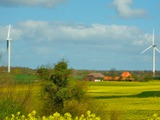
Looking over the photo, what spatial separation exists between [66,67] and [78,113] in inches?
284

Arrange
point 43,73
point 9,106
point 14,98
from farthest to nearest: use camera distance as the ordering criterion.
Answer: point 43,73 → point 14,98 → point 9,106

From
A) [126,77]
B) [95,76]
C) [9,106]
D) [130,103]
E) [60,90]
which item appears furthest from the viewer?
[95,76]

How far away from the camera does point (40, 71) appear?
3159cm

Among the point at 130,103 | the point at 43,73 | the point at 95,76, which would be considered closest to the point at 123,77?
the point at 95,76

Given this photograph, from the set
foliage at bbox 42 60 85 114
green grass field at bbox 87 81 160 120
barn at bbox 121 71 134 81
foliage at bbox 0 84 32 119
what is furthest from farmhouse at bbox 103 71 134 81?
foliage at bbox 0 84 32 119

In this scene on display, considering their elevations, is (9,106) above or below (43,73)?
below

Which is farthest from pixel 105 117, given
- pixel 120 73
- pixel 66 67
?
pixel 120 73

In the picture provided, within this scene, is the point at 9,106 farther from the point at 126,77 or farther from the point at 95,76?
the point at 95,76

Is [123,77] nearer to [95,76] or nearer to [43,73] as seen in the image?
[95,76]

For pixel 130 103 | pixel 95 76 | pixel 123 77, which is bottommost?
pixel 130 103

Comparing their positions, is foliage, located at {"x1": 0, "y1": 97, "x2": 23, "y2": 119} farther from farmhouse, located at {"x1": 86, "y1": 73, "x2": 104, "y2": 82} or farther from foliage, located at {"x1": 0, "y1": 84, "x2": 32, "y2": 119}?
farmhouse, located at {"x1": 86, "y1": 73, "x2": 104, "y2": 82}

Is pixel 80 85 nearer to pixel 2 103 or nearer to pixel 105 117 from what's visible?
pixel 105 117

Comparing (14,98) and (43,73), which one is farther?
(43,73)

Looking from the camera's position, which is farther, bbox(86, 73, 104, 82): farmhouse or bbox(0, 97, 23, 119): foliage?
bbox(86, 73, 104, 82): farmhouse
